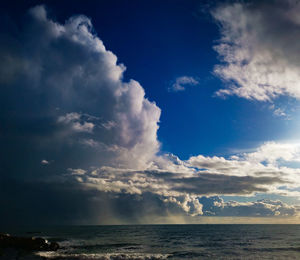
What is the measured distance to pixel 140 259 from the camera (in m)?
38.5

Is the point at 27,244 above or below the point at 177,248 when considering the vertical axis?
above

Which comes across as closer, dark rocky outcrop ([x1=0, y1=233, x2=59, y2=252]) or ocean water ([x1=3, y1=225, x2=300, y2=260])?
ocean water ([x1=3, y1=225, x2=300, y2=260])

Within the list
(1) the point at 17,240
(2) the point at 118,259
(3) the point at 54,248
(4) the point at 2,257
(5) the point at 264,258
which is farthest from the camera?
(1) the point at 17,240

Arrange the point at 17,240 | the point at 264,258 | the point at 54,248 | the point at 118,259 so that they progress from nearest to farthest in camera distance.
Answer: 1. the point at 118,259
2. the point at 264,258
3. the point at 54,248
4. the point at 17,240

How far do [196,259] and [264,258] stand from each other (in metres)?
13.0

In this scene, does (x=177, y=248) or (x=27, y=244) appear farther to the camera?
(x=177, y=248)

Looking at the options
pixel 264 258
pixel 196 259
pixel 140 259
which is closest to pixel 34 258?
pixel 140 259

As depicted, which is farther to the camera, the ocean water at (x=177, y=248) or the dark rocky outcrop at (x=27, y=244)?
the dark rocky outcrop at (x=27, y=244)

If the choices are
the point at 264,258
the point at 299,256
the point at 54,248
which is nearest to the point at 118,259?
the point at 54,248

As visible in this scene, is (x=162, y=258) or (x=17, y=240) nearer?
(x=162, y=258)

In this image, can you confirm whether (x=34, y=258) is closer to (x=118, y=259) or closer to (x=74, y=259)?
(x=74, y=259)

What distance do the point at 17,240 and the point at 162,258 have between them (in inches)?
1330

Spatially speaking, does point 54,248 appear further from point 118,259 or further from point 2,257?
point 118,259

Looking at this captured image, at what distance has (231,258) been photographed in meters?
40.8
